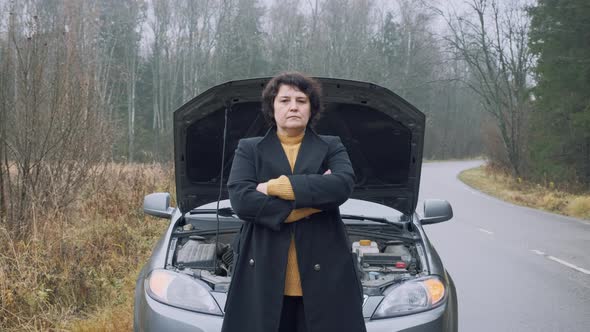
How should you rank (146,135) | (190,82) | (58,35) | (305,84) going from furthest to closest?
1. (190,82)
2. (146,135)
3. (58,35)
4. (305,84)

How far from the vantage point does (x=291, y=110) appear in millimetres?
2838

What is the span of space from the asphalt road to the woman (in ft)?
9.59

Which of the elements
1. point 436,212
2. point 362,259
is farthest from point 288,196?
point 436,212

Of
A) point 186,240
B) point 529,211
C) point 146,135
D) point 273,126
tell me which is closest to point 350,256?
point 273,126

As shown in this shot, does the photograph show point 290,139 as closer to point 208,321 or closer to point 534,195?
point 208,321

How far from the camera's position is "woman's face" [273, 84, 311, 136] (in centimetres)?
283

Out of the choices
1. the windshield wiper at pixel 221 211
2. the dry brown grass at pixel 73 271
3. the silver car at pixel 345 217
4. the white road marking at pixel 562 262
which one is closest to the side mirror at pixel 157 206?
the silver car at pixel 345 217

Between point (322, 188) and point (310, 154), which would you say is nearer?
point (322, 188)

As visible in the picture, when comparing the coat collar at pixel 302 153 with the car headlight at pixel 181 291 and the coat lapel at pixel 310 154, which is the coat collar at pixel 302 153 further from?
the car headlight at pixel 181 291

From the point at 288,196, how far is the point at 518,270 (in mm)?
6203

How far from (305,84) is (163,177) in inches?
409

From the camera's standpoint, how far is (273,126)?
298 cm

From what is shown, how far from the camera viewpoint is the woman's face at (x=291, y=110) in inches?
111

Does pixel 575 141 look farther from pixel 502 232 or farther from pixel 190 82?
pixel 190 82
